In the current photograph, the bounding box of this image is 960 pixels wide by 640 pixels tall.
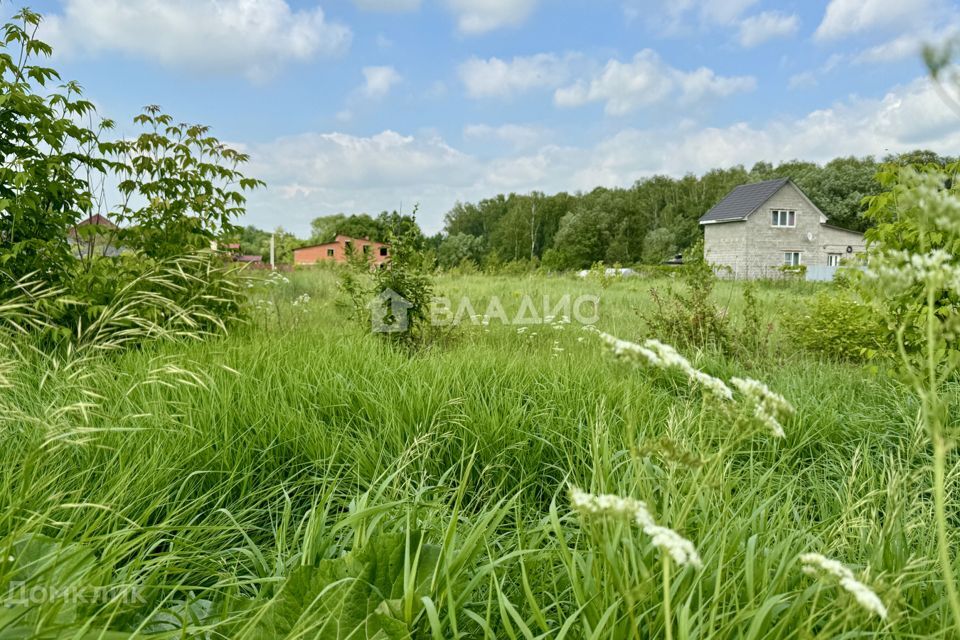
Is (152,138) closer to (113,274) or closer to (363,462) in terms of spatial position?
(113,274)

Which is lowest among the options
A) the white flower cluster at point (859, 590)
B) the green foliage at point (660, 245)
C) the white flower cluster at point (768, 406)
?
the white flower cluster at point (859, 590)

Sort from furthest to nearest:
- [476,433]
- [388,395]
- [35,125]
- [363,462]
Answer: [35,125]
[388,395]
[476,433]
[363,462]

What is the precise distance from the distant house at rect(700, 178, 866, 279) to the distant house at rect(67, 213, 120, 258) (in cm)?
3207

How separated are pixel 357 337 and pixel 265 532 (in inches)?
88.9

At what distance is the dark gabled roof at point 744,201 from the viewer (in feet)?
108

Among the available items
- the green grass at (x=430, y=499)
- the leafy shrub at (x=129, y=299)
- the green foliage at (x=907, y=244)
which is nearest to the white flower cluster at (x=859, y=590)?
the green grass at (x=430, y=499)

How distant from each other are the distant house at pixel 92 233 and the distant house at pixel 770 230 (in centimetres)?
3207

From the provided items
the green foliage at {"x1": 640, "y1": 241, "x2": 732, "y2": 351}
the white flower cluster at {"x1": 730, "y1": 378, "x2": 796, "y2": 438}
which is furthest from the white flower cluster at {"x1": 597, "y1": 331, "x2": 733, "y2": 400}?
the green foliage at {"x1": 640, "y1": 241, "x2": 732, "y2": 351}

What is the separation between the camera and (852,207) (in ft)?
150

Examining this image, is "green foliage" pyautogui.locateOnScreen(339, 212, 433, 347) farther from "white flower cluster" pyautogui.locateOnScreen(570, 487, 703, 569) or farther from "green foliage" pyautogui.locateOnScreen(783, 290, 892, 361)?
"white flower cluster" pyautogui.locateOnScreen(570, 487, 703, 569)

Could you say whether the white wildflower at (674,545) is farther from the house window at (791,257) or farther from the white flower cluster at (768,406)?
the house window at (791,257)

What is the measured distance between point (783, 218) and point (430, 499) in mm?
38061

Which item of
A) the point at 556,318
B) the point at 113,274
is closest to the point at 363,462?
the point at 113,274

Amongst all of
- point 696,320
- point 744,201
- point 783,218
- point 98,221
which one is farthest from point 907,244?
point 783,218
